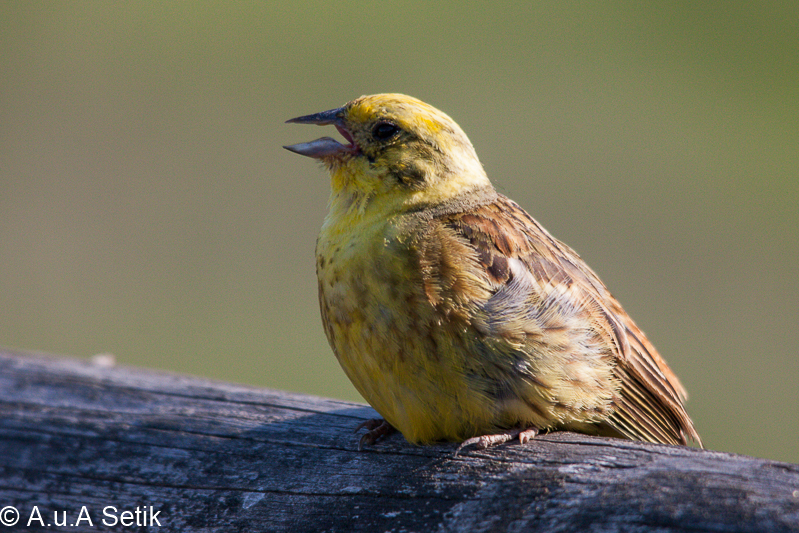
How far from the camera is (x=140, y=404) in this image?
9.39 feet

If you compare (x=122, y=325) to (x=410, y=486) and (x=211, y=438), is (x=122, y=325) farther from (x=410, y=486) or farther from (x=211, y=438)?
(x=410, y=486)

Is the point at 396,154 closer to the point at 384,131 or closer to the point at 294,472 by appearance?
the point at 384,131

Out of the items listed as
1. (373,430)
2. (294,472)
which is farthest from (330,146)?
(294,472)

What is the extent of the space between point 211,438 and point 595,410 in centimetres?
117

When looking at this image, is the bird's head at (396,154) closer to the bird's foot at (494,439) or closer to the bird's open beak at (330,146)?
the bird's open beak at (330,146)

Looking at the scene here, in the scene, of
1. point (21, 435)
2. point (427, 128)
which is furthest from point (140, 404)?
point (427, 128)

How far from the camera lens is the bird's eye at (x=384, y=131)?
264 cm

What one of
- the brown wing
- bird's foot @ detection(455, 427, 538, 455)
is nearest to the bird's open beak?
the brown wing

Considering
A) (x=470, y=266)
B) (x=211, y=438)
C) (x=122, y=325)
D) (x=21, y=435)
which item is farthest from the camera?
(x=122, y=325)

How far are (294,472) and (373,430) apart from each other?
289 millimetres

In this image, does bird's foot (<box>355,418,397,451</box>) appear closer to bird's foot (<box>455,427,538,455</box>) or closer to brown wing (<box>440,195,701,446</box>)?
bird's foot (<box>455,427,538,455</box>)

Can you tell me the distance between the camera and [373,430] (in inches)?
100

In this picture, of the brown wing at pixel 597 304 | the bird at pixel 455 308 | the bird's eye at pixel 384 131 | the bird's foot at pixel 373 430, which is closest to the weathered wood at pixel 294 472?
the bird's foot at pixel 373 430

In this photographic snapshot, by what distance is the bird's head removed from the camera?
102 inches
